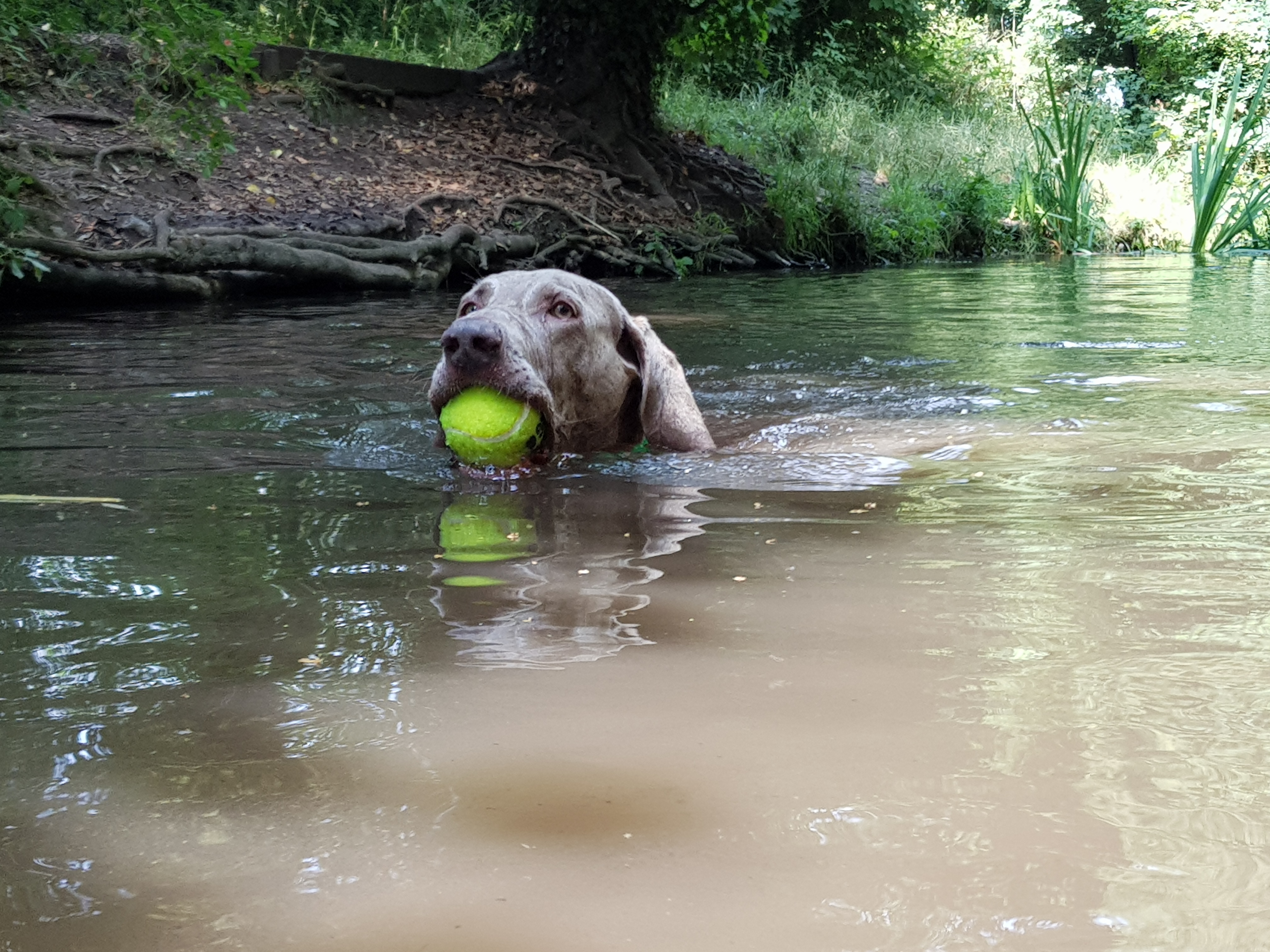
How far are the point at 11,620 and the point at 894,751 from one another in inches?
71.9

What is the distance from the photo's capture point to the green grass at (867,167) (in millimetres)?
17547

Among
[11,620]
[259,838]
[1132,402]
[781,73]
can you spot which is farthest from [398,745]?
[781,73]

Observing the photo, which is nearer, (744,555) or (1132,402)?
(744,555)

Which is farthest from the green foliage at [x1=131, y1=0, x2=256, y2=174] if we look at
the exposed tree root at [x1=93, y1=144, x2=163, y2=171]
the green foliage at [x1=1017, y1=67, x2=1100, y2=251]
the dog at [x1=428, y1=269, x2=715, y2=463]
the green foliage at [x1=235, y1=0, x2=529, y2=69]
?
the green foliage at [x1=1017, y1=67, x2=1100, y2=251]

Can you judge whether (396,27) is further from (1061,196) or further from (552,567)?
(552,567)

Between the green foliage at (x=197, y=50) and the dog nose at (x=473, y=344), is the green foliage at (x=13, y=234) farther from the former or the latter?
the dog nose at (x=473, y=344)

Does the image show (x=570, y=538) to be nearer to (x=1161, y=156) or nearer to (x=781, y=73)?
(x=1161, y=156)

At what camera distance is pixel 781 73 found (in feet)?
88.0

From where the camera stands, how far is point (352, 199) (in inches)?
551

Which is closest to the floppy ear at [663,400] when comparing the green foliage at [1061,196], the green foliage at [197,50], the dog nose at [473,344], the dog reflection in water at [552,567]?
the dog reflection in water at [552,567]

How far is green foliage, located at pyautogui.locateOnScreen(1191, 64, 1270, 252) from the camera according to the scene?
50.4 ft

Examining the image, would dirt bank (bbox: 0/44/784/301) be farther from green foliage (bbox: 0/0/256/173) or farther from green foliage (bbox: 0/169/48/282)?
green foliage (bbox: 0/0/256/173)

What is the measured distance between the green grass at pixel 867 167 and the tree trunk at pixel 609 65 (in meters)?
1.94

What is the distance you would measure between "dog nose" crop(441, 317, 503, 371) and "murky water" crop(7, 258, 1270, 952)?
0.45 meters
